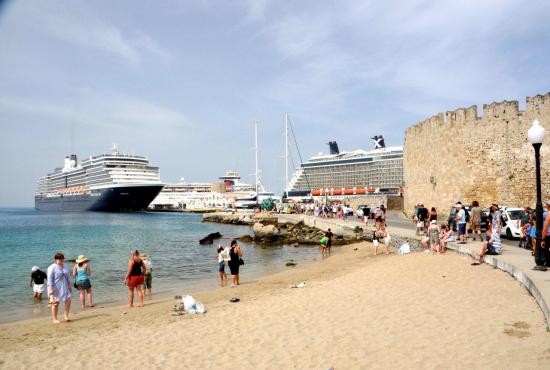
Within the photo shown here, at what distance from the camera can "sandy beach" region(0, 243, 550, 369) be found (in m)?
5.20

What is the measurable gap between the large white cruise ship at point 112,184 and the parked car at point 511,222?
232 feet

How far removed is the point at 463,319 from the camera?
247 inches

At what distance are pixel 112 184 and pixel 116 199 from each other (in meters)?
2.93

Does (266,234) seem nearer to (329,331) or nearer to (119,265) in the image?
(119,265)

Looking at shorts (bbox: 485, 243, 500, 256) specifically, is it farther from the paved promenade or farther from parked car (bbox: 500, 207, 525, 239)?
parked car (bbox: 500, 207, 525, 239)

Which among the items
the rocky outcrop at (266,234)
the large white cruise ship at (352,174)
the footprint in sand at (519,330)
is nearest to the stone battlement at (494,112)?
the rocky outcrop at (266,234)

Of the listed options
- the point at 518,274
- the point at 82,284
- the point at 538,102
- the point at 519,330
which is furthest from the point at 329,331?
the point at 538,102

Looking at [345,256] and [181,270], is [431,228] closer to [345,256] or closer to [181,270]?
[345,256]

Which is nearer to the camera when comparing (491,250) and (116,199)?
(491,250)

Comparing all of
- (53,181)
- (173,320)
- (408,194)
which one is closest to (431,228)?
(173,320)

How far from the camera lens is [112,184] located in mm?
78375

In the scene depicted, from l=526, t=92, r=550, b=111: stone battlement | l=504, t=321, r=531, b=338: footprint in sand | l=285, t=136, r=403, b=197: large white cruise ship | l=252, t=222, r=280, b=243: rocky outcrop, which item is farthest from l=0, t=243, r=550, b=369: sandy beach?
l=285, t=136, r=403, b=197: large white cruise ship

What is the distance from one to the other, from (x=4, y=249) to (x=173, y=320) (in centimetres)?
2451

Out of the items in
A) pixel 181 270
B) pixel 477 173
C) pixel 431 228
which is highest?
pixel 477 173
